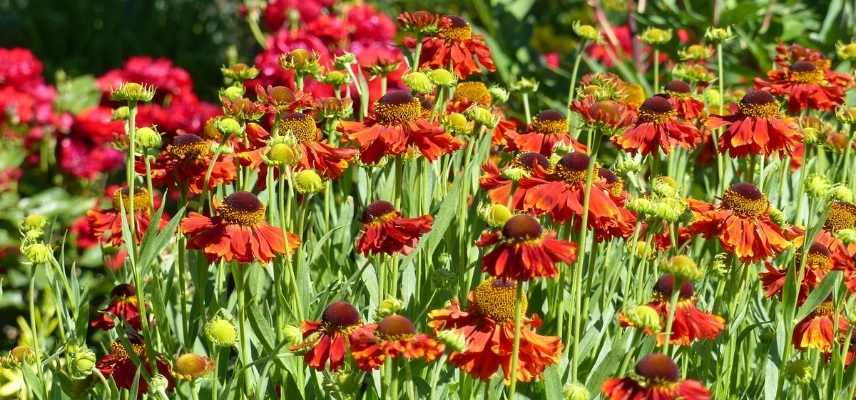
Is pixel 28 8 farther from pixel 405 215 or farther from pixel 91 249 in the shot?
pixel 405 215

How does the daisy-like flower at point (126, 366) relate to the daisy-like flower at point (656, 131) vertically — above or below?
below

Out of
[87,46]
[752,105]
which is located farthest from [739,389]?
[87,46]

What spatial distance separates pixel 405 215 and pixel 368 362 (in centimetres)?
68

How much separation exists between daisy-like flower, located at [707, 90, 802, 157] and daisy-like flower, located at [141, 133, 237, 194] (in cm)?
78

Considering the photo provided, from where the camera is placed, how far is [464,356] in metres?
1.30

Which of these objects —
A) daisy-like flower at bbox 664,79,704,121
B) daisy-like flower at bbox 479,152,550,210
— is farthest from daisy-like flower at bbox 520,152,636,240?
daisy-like flower at bbox 664,79,704,121

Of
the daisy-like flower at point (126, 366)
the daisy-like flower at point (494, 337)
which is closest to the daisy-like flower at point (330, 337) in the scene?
the daisy-like flower at point (494, 337)

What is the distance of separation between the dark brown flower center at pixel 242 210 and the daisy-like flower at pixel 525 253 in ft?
1.28

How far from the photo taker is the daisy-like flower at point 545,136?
193cm

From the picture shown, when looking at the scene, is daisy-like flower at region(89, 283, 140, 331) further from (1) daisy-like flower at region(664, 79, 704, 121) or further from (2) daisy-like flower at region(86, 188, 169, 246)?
(1) daisy-like flower at region(664, 79, 704, 121)

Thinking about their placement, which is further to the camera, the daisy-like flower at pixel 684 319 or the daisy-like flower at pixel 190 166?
the daisy-like flower at pixel 190 166

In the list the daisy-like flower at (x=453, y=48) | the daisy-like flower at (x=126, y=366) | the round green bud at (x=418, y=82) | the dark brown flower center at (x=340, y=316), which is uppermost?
the daisy-like flower at (x=453, y=48)

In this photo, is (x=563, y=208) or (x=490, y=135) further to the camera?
(x=490, y=135)

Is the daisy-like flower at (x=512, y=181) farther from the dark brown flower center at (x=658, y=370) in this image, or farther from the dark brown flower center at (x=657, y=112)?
the dark brown flower center at (x=658, y=370)
